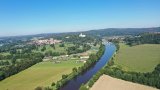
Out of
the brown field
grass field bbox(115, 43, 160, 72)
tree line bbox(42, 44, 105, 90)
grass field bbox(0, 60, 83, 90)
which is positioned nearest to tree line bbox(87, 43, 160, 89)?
the brown field

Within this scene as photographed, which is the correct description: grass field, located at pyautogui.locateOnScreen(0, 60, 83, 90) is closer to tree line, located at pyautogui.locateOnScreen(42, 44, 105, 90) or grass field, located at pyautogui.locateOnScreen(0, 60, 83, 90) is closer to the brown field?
tree line, located at pyautogui.locateOnScreen(42, 44, 105, 90)

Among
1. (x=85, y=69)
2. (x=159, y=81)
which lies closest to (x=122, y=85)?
(x=159, y=81)

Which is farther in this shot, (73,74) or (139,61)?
(139,61)

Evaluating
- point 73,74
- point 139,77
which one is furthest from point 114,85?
point 73,74

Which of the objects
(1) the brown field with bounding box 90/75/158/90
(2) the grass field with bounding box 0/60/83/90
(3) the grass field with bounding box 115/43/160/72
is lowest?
(2) the grass field with bounding box 0/60/83/90

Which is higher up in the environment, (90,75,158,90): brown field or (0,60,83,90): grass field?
(90,75,158,90): brown field

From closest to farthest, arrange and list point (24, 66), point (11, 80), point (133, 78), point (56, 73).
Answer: point (133, 78) < point (11, 80) < point (56, 73) < point (24, 66)

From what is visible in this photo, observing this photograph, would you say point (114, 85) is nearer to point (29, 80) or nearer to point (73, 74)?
point (73, 74)

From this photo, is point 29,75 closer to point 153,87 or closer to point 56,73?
point 56,73
